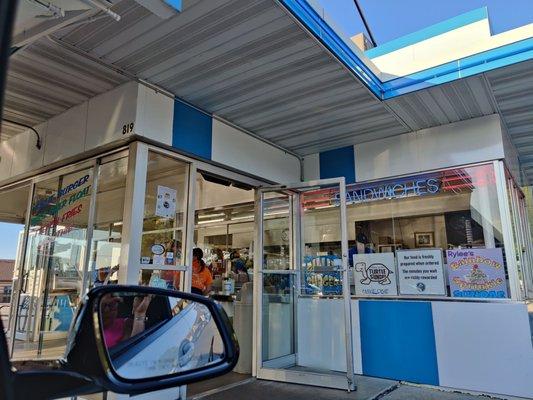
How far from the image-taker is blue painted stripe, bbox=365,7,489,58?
12.9 ft

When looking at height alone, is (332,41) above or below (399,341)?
above

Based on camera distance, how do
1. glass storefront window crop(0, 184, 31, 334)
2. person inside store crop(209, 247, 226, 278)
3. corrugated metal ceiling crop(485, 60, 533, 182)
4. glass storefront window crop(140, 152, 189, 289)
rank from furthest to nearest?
1. person inside store crop(209, 247, 226, 278)
2. glass storefront window crop(0, 184, 31, 334)
3. glass storefront window crop(140, 152, 189, 289)
4. corrugated metal ceiling crop(485, 60, 533, 182)

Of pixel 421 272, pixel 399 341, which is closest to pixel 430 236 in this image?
pixel 421 272

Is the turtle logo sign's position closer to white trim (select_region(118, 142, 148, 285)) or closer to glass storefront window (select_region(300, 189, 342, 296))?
glass storefront window (select_region(300, 189, 342, 296))

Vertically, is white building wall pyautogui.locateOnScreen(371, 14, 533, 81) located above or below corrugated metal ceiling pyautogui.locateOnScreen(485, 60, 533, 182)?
above

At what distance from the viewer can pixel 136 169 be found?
11.6 feet

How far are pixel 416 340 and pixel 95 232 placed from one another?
352 cm

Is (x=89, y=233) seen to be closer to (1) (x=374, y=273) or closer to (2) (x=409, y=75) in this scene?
(1) (x=374, y=273)

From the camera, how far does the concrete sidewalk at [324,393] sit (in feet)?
12.8

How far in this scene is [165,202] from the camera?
3943mm

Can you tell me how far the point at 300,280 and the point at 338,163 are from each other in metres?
1.61

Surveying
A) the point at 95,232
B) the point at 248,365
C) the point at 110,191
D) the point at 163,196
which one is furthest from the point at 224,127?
the point at 248,365

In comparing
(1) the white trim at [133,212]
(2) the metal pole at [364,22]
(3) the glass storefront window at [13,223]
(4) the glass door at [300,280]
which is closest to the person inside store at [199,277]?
(4) the glass door at [300,280]

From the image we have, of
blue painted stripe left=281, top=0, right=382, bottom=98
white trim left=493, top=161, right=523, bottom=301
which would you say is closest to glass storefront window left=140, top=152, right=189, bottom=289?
blue painted stripe left=281, top=0, right=382, bottom=98
